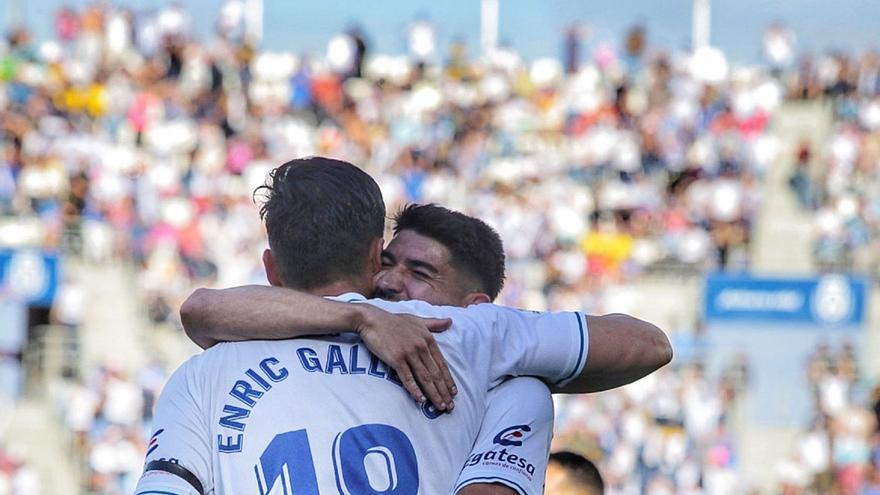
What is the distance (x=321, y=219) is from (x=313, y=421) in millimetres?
349

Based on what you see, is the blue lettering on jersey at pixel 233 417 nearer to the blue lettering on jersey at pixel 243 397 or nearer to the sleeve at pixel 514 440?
the blue lettering on jersey at pixel 243 397

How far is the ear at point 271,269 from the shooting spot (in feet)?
9.16

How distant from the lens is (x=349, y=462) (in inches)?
102

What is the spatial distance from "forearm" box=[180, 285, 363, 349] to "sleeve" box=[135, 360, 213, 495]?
0.14 metres

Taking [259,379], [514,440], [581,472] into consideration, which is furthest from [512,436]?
[581,472]

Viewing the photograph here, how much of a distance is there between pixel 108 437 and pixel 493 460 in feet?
40.6

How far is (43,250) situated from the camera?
16141 millimetres

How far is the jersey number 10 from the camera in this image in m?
2.57

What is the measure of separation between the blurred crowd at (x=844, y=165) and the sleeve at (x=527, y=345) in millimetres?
14098

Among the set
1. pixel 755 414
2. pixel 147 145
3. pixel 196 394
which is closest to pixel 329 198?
pixel 196 394

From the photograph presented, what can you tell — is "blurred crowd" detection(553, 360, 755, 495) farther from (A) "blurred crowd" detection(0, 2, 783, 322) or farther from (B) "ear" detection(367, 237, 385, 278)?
(B) "ear" detection(367, 237, 385, 278)

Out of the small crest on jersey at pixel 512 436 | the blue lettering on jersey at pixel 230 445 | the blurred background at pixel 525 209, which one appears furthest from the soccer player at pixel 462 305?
the blurred background at pixel 525 209

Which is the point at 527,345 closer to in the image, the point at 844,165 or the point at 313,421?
the point at 313,421

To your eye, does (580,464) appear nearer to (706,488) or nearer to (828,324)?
(706,488)
